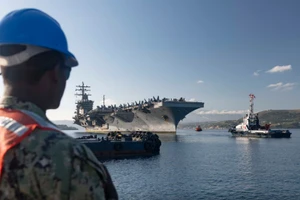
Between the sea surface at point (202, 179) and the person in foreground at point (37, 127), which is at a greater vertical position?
the person in foreground at point (37, 127)

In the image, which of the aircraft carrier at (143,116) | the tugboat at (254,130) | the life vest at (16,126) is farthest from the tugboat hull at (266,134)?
the life vest at (16,126)

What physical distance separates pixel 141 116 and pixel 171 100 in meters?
15.2

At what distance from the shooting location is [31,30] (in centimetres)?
174

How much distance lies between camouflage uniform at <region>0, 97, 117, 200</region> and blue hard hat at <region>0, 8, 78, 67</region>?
0.55 meters

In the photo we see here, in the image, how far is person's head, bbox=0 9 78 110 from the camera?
1.74m

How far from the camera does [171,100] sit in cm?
9588

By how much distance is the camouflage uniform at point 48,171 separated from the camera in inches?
57.2

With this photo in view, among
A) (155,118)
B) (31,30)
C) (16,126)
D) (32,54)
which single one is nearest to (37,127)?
(16,126)

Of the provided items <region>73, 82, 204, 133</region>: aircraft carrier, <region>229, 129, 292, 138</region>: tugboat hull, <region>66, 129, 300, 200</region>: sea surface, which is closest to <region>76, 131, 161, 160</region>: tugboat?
<region>66, 129, 300, 200</region>: sea surface

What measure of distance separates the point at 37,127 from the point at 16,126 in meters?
0.12

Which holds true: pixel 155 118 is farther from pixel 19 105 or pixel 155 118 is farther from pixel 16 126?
pixel 16 126

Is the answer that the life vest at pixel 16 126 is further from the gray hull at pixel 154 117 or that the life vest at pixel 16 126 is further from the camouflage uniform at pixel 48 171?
the gray hull at pixel 154 117

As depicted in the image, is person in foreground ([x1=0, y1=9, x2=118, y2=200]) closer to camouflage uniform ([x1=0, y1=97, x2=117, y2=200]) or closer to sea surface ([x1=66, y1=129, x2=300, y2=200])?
camouflage uniform ([x1=0, y1=97, x2=117, y2=200])

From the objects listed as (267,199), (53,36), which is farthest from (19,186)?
(267,199)
